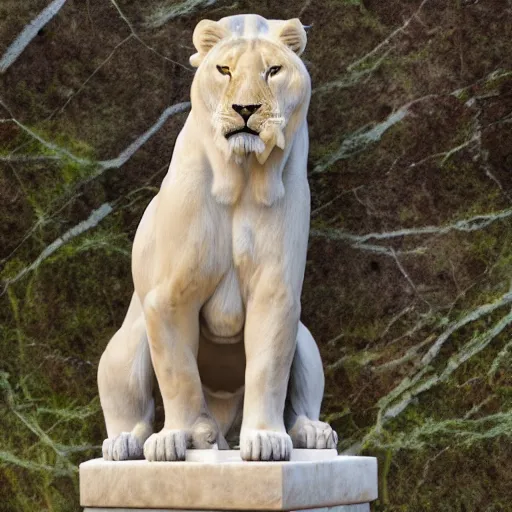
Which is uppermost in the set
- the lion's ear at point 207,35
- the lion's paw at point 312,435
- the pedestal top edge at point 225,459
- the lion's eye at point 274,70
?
the lion's ear at point 207,35

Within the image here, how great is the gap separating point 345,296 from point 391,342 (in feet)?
0.68

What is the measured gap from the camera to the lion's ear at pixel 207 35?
2.96m

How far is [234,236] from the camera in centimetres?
291

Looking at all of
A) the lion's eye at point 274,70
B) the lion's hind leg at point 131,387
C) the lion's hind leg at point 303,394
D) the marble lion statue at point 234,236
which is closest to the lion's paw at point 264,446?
the marble lion statue at point 234,236

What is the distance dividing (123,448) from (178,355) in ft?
0.81

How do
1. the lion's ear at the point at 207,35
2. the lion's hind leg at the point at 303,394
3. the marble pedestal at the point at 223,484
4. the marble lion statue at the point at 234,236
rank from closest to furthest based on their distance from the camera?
the marble pedestal at the point at 223,484 < the marble lion statue at the point at 234,236 < the lion's ear at the point at 207,35 < the lion's hind leg at the point at 303,394

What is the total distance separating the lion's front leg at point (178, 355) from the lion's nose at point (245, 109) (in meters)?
0.39

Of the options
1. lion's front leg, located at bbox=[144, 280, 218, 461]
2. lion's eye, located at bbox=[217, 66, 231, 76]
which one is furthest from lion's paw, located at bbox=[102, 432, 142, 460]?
lion's eye, located at bbox=[217, 66, 231, 76]

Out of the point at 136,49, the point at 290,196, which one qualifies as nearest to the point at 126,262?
the point at 136,49

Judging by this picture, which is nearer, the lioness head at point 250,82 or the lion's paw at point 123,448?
the lioness head at point 250,82

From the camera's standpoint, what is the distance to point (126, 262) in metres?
4.35

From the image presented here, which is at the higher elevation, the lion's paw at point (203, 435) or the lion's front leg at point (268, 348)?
the lion's front leg at point (268, 348)

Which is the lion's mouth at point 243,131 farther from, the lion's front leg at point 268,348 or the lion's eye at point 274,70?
the lion's front leg at point 268,348

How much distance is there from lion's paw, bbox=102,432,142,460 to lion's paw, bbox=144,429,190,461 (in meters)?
0.12
